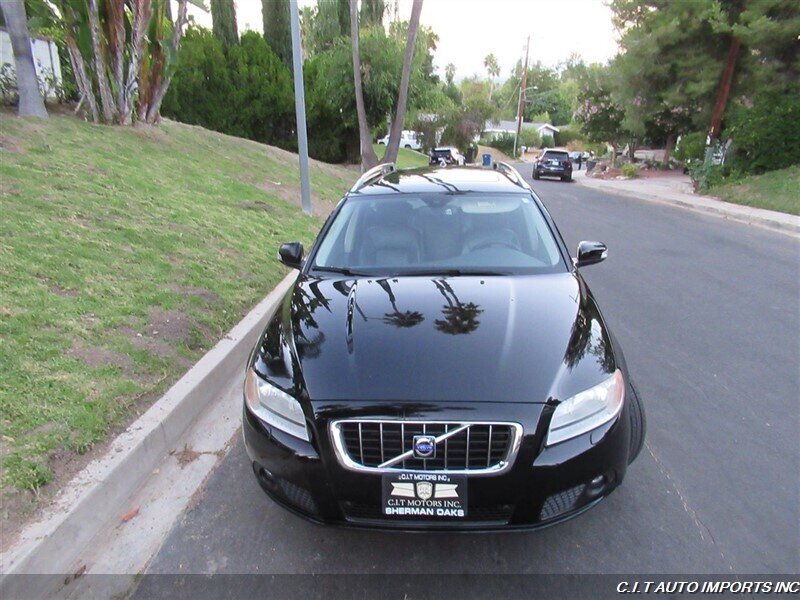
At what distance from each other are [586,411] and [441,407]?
0.64 metres

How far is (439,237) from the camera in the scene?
3725 mm

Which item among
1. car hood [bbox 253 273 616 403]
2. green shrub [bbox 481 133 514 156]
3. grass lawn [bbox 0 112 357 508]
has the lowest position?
green shrub [bbox 481 133 514 156]

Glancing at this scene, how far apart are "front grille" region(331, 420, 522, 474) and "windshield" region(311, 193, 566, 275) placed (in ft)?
4.39

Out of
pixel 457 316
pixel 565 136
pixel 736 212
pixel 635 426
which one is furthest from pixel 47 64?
pixel 565 136

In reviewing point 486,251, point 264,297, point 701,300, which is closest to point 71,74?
point 264,297

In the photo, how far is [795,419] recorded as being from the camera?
3.64 meters

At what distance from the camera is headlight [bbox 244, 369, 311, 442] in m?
2.34

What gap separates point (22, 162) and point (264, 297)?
4.12 m

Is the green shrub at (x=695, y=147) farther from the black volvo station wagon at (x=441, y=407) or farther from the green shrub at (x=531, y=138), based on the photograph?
the green shrub at (x=531, y=138)

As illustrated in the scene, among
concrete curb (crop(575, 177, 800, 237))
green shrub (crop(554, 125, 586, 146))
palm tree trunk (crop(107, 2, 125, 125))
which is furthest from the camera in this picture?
green shrub (crop(554, 125, 586, 146))

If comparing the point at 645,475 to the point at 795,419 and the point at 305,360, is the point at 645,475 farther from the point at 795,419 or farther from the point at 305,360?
the point at 305,360

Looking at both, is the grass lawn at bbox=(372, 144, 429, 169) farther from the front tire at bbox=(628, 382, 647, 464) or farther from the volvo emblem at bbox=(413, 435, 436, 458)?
the volvo emblem at bbox=(413, 435, 436, 458)

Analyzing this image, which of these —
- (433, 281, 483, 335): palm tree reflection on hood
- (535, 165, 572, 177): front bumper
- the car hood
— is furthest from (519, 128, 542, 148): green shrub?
(433, 281, 483, 335): palm tree reflection on hood

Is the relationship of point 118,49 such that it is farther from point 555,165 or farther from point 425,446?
point 555,165
